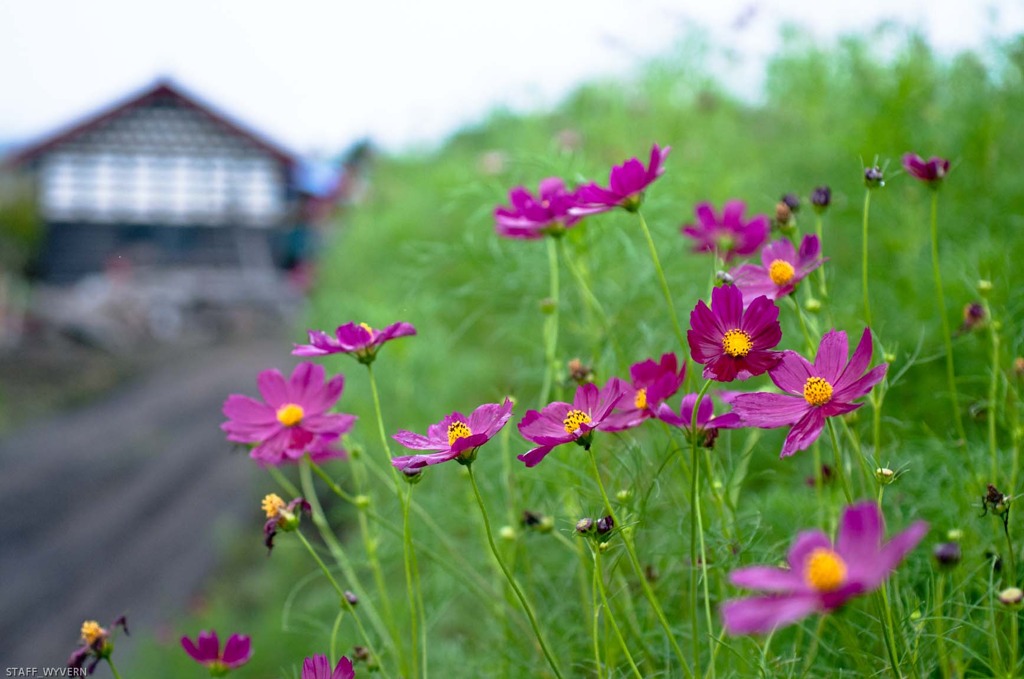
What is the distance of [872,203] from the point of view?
4.78 feet

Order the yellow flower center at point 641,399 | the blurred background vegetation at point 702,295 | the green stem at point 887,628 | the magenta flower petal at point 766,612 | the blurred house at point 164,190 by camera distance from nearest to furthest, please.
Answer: the magenta flower petal at point 766,612 < the green stem at point 887,628 < the yellow flower center at point 641,399 < the blurred background vegetation at point 702,295 < the blurred house at point 164,190

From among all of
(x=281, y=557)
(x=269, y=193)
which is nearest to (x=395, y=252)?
(x=281, y=557)

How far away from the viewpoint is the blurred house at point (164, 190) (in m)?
12.3

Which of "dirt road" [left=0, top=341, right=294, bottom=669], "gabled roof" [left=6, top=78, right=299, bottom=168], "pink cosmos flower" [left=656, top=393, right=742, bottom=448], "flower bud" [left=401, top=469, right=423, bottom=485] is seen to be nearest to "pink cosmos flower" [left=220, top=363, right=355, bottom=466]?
"flower bud" [left=401, top=469, right=423, bottom=485]

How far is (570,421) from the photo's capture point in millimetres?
479

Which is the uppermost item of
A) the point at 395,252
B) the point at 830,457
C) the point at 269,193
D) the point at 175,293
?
the point at 830,457

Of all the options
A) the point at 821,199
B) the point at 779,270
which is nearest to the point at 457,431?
the point at 779,270

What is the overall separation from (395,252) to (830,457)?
240 cm

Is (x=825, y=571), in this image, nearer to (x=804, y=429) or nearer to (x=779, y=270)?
(x=804, y=429)

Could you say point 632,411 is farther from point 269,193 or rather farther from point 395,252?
point 269,193

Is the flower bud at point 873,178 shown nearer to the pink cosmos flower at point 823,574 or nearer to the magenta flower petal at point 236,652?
the pink cosmos flower at point 823,574

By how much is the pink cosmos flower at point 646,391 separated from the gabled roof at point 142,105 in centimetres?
1259

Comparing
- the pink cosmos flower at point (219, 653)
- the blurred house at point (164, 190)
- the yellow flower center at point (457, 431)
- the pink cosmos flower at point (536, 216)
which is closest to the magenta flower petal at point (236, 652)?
the pink cosmos flower at point (219, 653)

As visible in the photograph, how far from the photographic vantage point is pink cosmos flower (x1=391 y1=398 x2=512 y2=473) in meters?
0.46
